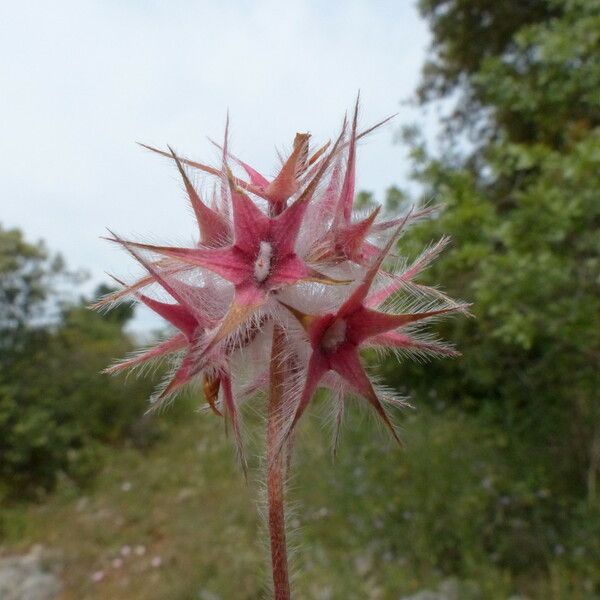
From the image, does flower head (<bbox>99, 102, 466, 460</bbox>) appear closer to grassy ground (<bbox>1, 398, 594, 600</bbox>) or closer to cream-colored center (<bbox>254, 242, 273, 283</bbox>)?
cream-colored center (<bbox>254, 242, 273, 283</bbox>)

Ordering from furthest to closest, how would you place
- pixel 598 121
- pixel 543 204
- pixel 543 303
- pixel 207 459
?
pixel 207 459, pixel 598 121, pixel 543 303, pixel 543 204

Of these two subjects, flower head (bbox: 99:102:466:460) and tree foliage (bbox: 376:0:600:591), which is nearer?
flower head (bbox: 99:102:466:460)

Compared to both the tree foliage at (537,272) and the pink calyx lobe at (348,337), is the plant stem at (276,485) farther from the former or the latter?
the tree foliage at (537,272)

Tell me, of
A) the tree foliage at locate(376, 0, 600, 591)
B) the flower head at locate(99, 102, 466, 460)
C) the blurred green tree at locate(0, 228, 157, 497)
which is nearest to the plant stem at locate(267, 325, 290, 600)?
the flower head at locate(99, 102, 466, 460)

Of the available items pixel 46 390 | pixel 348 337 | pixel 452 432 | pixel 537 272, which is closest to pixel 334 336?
pixel 348 337

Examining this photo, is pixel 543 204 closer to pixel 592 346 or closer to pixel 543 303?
pixel 543 303

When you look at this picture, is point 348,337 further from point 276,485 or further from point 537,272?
point 537,272

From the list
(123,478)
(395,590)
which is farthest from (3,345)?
(395,590)
